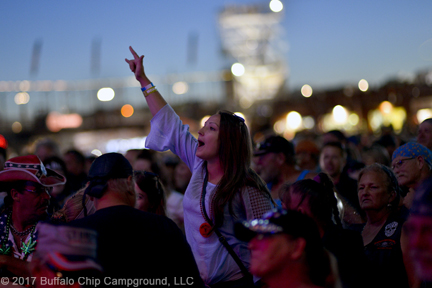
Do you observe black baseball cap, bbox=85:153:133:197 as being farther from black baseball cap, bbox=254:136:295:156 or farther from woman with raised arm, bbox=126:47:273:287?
black baseball cap, bbox=254:136:295:156

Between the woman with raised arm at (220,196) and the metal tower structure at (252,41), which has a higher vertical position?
the metal tower structure at (252,41)

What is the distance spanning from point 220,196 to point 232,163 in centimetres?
28

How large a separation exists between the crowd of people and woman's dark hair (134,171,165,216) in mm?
11

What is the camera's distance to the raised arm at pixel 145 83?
140 inches

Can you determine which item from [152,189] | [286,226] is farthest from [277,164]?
[286,226]

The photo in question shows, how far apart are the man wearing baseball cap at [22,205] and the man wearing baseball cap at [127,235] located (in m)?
1.05

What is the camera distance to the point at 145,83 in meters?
3.66

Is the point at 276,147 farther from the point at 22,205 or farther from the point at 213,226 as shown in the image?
the point at 22,205

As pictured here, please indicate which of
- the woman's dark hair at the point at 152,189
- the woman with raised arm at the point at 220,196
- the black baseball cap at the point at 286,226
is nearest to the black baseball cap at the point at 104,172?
the woman with raised arm at the point at 220,196

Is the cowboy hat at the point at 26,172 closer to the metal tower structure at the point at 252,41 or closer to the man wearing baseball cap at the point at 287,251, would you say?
the man wearing baseball cap at the point at 287,251

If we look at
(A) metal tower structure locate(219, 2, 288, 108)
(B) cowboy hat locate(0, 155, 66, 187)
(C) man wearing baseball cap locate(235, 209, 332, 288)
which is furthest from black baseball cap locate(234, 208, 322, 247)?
(A) metal tower structure locate(219, 2, 288, 108)

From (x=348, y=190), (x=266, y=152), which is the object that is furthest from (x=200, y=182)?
(x=348, y=190)

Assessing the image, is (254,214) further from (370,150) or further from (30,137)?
(30,137)

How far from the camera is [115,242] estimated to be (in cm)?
231
